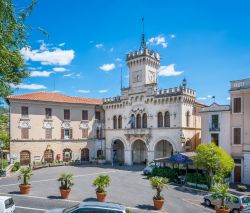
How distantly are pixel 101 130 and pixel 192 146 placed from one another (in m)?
17.7

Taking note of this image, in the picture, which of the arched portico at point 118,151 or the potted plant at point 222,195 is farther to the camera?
the arched portico at point 118,151

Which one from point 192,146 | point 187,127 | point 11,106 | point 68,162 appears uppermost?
point 11,106

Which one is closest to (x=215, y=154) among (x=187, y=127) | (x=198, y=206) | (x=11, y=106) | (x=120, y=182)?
(x=198, y=206)

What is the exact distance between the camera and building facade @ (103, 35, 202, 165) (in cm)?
3753

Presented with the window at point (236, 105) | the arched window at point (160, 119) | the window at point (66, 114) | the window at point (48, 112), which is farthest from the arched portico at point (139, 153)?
the window at point (236, 105)

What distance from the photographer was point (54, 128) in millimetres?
43906

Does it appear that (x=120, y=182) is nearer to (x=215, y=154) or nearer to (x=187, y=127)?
(x=215, y=154)

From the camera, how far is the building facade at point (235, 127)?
29078 mm

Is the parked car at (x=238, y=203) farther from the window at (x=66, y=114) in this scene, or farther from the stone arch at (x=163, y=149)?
the window at (x=66, y=114)

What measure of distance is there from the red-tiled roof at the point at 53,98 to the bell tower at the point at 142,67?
30.6ft

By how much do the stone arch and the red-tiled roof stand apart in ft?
47.1

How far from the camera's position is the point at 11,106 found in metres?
40.4

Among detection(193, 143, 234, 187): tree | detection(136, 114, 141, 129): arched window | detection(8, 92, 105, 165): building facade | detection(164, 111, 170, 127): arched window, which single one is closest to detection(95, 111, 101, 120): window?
detection(8, 92, 105, 165): building facade

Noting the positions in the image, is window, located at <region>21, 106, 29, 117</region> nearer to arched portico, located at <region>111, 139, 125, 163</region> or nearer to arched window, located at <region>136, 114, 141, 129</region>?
arched portico, located at <region>111, 139, 125, 163</region>
